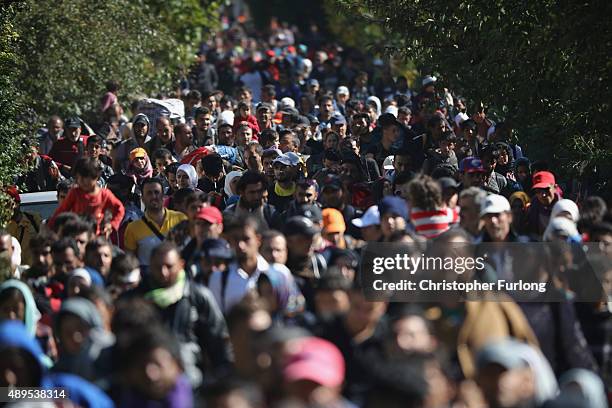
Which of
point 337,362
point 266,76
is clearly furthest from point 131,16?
point 337,362

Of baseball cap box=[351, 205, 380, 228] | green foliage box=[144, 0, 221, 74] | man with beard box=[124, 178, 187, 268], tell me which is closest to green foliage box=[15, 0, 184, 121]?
green foliage box=[144, 0, 221, 74]

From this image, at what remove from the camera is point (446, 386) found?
648 centimetres

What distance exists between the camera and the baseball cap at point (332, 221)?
37.3 feet

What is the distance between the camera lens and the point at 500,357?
A: 22.6 ft

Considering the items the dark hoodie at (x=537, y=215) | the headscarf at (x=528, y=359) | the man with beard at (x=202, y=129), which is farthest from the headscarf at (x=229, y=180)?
the headscarf at (x=528, y=359)

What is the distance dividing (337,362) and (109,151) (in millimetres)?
12239

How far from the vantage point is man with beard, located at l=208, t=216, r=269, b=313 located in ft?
31.9

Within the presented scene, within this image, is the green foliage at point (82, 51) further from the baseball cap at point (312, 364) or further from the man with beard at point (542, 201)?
the baseball cap at point (312, 364)

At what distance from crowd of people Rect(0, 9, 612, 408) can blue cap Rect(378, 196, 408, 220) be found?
22 mm

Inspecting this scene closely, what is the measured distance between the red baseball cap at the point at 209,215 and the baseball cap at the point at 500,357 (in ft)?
15.4

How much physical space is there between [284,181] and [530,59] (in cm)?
242

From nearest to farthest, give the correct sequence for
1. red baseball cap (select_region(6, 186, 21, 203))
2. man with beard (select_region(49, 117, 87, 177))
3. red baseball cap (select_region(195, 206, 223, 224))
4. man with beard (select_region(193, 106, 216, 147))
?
red baseball cap (select_region(195, 206, 223, 224)), red baseball cap (select_region(6, 186, 21, 203)), man with beard (select_region(49, 117, 87, 177)), man with beard (select_region(193, 106, 216, 147))

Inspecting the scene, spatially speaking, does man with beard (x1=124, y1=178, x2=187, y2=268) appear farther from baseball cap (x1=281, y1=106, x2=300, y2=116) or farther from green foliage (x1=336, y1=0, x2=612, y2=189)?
baseball cap (x1=281, y1=106, x2=300, y2=116)

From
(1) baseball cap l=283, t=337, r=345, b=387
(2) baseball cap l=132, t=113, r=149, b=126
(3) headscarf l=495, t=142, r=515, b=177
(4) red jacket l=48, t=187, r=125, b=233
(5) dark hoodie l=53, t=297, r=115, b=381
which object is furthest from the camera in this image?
(2) baseball cap l=132, t=113, r=149, b=126
